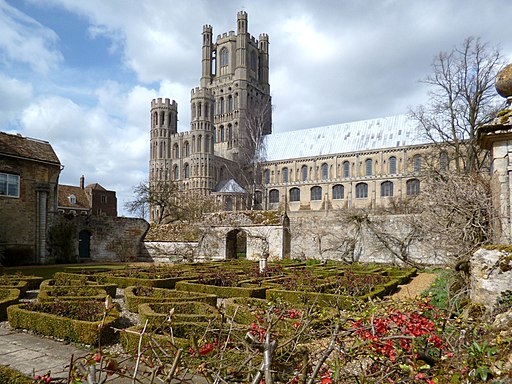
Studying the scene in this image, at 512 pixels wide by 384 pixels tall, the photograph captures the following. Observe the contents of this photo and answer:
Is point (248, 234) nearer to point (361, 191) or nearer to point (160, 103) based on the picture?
point (361, 191)

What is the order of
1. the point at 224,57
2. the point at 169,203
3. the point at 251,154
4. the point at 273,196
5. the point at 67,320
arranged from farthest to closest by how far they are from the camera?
the point at 224,57, the point at 251,154, the point at 273,196, the point at 169,203, the point at 67,320

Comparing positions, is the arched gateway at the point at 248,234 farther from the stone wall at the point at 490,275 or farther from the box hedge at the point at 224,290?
the stone wall at the point at 490,275

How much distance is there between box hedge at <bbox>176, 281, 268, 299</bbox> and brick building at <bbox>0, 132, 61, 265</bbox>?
12.1m

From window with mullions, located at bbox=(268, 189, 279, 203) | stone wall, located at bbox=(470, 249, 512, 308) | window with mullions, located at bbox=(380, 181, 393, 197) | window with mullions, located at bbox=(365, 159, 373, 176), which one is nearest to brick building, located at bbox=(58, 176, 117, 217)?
window with mullions, located at bbox=(268, 189, 279, 203)

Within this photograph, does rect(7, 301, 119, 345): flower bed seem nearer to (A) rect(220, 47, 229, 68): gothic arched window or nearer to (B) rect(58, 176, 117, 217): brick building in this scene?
(B) rect(58, 176, 117, 217): brick building

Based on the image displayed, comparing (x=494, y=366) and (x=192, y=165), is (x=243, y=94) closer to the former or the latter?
(x=192, y=165)

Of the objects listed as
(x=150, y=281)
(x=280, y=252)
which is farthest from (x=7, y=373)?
(x=280, y=252)

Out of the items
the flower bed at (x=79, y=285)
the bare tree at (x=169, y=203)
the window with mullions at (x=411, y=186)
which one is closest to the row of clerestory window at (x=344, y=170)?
the window with mullions at (x=411, y=186)

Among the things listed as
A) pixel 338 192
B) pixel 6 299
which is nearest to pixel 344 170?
pixel 338 192

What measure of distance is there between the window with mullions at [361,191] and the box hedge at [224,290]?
127 feet

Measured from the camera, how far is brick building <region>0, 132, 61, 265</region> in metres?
19.5

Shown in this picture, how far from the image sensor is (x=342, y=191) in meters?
48.6

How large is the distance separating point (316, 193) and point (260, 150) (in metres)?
10.4

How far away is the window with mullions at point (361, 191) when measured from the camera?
47.2 m
